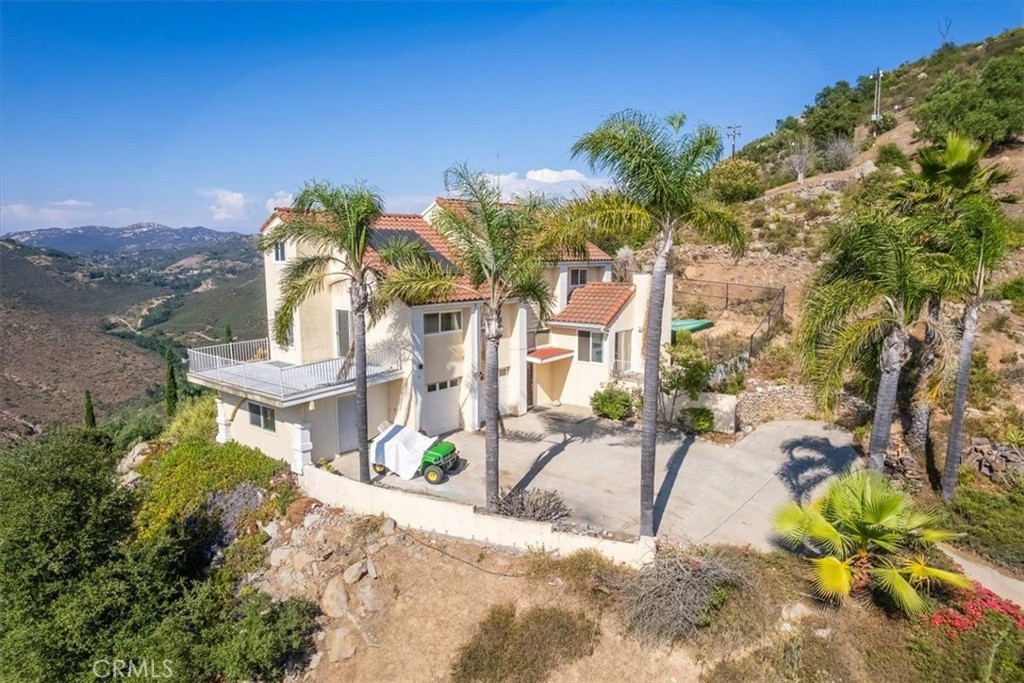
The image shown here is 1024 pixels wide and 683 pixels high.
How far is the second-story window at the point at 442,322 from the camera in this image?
1981 cm

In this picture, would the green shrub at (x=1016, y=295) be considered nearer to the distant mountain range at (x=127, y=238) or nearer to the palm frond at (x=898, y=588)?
the palm frond at (x=898, y=588)

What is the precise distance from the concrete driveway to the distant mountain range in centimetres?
14242

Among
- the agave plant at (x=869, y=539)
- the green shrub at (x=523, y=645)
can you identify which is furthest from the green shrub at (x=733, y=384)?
the green shrub at (x=523, y=645)

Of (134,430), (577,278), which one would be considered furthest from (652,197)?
(134,430)

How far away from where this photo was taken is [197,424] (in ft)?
74.3

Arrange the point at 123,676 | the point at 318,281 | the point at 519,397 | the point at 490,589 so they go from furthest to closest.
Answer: the point at 519,397 < the point at 318,281 < the point at 490,589 < the point at 123,676

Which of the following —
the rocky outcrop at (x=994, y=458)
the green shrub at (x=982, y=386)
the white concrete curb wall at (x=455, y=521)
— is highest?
the green shrub at (x=982, y=386)

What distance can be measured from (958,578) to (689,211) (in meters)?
8.21

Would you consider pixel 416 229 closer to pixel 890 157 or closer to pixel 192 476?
pixel 192 476

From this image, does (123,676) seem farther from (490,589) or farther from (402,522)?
(490,589)

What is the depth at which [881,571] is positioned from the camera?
1066 centimetres

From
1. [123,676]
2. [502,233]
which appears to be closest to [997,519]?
[502,233]

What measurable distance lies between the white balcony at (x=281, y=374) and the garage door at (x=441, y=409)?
1.53 meters

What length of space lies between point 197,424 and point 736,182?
41479 mm
